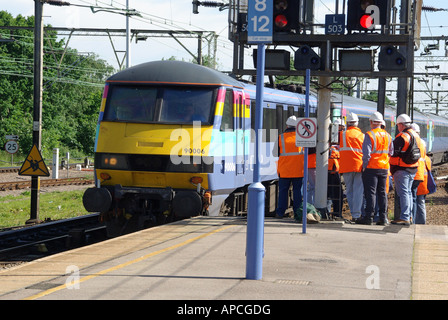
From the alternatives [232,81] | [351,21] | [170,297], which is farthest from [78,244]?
[170,297]

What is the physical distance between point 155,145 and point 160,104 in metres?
0.83

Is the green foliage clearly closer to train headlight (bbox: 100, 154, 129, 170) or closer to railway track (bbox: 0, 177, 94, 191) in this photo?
railway track (bbox: 0, 177, 94, 191)

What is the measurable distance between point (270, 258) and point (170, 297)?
2731mm

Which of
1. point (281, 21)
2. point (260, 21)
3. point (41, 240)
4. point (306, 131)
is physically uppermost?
point (281, 21)

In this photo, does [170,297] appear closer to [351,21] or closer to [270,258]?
[270,258]

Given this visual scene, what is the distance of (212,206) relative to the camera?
47.1ft

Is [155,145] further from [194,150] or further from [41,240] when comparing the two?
[41,240]

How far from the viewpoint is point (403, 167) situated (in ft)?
43.8

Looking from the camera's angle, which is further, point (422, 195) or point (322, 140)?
point (422, 195)

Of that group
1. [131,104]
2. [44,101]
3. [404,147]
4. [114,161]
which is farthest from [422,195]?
[44,101]

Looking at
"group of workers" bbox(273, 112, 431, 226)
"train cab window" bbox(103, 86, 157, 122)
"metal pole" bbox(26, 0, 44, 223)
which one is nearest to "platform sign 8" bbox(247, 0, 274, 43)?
"group of workers" bbox(273, 112, 431, 226)

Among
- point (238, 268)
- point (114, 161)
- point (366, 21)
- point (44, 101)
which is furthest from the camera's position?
point (44, 101)

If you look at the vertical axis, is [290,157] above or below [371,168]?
above

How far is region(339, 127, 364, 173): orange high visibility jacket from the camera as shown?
1392 cm
